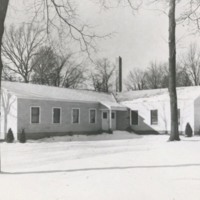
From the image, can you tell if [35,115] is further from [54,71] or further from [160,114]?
[54,71]

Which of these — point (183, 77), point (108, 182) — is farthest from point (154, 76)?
point (108, 182)

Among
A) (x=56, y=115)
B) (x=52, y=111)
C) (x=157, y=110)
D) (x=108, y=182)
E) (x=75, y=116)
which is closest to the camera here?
(x=108, y=182)

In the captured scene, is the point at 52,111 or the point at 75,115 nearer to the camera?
the point at 52,111

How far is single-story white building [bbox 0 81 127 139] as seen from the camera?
26.6 meters

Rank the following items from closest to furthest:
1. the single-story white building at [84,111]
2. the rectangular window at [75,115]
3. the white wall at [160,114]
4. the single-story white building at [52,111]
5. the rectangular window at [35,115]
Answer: the single-story white building at [52,111], the single-story white building at [84,111], the rectangular window at [35,115], the rectangular window at [75,115], the white wall at [160,114]

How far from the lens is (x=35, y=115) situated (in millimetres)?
27688

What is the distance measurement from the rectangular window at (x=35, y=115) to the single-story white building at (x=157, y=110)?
37.2 feet

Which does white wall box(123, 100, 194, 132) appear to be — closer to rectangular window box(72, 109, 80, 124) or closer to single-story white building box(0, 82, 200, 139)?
single-story white building box(0, 82, 200, 139)

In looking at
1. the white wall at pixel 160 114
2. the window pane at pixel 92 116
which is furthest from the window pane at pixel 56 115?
the white wall at pixel 160 114

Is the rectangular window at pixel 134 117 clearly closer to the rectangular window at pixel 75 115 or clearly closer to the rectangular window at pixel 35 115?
the rectangular window at pixel 75 115

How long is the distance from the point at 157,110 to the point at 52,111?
10.5m

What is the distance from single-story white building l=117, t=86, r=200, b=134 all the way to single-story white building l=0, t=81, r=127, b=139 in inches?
48.8

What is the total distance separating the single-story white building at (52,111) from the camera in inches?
1046

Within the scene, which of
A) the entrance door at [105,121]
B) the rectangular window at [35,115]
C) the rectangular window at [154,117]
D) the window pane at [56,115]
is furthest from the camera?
the rectangular window at [154,117]
